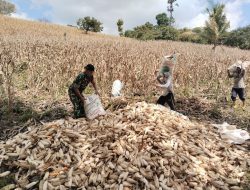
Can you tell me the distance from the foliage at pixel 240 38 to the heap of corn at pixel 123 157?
34735 millimetres

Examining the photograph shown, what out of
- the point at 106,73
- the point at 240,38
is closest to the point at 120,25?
the point at 240,38

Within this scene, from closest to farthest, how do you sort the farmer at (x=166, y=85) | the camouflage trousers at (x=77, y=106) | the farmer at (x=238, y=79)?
the camouflage trousers at (x=77, y=106), the farmer at (x=166, y=85), the farmer at (x=238, y=79)

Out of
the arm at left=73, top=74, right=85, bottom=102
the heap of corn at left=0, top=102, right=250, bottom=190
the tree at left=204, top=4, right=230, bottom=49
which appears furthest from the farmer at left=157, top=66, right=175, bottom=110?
the tree at left=204, top=4, right=230, bottom=49

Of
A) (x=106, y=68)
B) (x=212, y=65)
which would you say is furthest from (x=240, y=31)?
(x=106, y=68)

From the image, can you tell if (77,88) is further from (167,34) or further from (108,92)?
(167,34)

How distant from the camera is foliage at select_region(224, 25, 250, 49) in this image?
126 feet

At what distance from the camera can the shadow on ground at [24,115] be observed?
6.14 m

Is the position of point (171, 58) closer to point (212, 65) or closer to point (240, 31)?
point (212, 65)

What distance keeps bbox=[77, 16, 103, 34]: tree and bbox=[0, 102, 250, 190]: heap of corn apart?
3903 centimetres

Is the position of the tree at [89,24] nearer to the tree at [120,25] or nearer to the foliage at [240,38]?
the tree at [120,25]

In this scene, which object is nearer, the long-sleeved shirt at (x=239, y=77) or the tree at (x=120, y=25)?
the long-sleeved shirt at (x=239, y=77)

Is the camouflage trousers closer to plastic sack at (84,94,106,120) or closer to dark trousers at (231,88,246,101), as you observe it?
plastic sack at (84,94,106,120)

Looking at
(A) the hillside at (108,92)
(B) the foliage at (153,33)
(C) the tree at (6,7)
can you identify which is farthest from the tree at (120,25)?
(A) the hillside at (108,92)

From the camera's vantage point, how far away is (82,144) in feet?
16.4
